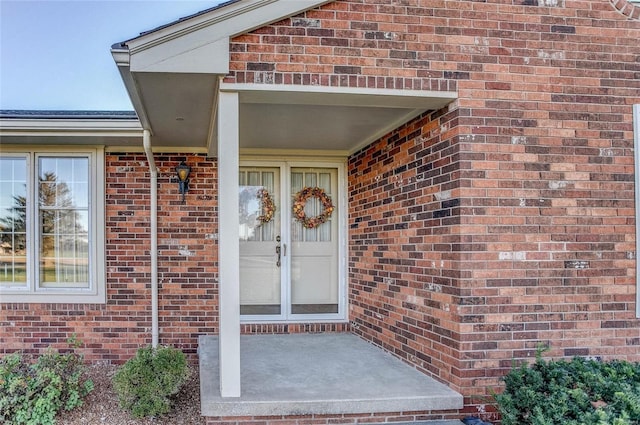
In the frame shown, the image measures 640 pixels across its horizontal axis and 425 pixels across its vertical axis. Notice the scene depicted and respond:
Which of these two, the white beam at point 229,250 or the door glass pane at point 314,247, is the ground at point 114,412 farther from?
the door glass pane at point 314,247

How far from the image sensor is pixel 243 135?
5.46m

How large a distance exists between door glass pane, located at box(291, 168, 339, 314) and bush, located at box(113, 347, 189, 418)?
2.35m

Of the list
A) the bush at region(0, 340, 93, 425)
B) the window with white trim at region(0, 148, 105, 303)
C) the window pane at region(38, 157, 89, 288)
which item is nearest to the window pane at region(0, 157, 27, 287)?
the window with white trim at region(0, 148, 105, 303)

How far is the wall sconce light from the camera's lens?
19.6 ft

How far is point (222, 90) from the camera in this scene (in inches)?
138

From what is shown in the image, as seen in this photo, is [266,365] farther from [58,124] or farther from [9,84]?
[9,84]

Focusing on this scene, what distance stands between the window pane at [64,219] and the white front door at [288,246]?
2052 millimetres

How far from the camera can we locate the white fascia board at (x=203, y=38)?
10.9 feet

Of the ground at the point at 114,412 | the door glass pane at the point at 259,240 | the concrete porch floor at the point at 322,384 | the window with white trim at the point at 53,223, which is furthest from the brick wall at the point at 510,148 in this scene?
the window with white trim at the point at 53,223

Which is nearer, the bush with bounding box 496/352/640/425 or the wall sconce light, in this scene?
the bush with bounding box 496/352/640/425

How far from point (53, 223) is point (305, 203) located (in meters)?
3.34

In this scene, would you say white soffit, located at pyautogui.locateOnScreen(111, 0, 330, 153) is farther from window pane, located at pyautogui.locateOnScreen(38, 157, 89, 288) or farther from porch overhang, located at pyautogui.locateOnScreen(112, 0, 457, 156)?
window pane, located at pyautogui.locateOnScreen(38, 157, 89, 288)

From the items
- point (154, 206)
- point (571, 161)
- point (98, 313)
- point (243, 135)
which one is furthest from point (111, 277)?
point (571, 161)

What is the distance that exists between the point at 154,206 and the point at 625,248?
16.8 ft
